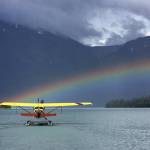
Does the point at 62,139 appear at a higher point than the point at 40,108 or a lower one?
lower

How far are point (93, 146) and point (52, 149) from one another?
562cm

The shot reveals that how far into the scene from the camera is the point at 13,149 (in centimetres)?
4559

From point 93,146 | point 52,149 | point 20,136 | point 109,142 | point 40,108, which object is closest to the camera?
point 52,149

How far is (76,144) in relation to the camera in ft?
163

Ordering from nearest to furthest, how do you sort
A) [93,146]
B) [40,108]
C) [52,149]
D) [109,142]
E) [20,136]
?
[52,149]
[93,146]
[109,142]
[20,136]
[40,108]

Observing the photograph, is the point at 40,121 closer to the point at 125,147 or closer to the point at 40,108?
the point at 40,108

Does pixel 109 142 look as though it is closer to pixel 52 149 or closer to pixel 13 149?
pixel 52 149

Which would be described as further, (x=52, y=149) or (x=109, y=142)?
(x=109, y=142)

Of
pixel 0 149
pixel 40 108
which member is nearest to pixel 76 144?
pixel 0 149

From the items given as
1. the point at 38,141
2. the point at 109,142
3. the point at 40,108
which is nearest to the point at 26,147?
the point at 38,141

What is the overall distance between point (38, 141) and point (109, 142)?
371 inches

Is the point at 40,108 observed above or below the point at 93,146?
above

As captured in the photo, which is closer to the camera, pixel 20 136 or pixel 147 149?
pixel 147 149

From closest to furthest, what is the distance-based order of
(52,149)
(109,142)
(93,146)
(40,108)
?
(52,149) → (93,146) → (109,142) → (40,108)
